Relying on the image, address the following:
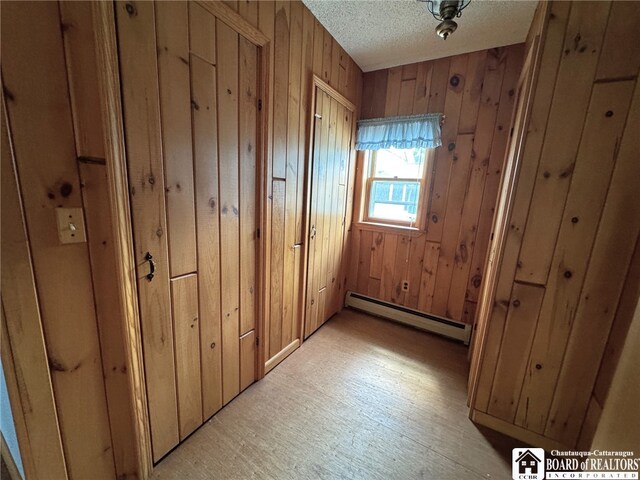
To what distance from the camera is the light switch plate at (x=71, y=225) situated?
0.88 meters

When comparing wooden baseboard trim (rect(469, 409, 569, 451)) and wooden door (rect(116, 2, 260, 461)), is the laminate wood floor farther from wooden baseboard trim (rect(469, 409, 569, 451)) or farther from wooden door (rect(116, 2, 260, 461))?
wooden door (rect(116, 2, 260, 461))

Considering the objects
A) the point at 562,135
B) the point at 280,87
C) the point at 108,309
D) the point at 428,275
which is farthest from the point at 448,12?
the point at 108,309

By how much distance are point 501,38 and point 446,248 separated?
1.72 meters

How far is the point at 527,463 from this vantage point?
1406 millimetres

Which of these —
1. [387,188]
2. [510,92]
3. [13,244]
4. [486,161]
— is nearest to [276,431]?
[13,244]

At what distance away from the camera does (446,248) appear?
8.11 ft

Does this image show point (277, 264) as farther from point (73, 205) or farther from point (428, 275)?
point (428, 275)

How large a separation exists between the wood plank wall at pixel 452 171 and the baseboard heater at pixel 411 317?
0.08 m

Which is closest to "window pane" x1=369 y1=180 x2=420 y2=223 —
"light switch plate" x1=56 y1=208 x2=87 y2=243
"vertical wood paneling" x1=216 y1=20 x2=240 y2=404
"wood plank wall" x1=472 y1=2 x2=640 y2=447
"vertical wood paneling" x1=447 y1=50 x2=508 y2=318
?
"vertical wood paneling" x1=447 y1=50 x2=508 y2=318

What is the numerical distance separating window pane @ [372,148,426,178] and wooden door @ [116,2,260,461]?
165cm

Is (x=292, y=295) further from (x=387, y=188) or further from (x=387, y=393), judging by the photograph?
(x=387, y=188)

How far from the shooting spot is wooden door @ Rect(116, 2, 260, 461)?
1022 millimetres

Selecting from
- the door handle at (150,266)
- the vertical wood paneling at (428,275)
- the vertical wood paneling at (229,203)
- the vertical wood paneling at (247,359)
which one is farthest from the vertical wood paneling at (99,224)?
the vertical wood paneling at (428,275)

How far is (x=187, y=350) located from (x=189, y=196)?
80cm
